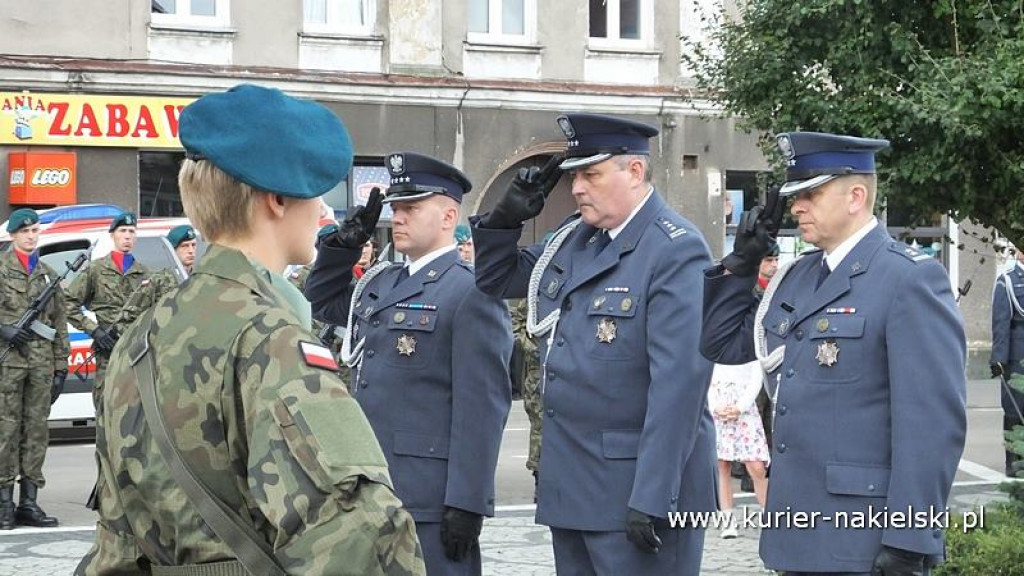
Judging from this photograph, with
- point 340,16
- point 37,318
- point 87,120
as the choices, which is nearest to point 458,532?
point 37,318

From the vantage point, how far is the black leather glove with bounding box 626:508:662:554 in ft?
17.5

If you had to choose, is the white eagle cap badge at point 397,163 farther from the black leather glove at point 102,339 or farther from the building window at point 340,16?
the building window at point 340,16

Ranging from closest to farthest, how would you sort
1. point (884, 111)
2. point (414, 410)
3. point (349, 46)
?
point (414, 410) < point (884, 111) < point (349, 46)

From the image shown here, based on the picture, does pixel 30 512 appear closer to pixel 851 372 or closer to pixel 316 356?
pixel 851 372

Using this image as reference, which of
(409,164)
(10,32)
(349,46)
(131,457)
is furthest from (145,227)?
(131,457)

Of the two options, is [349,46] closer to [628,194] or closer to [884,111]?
[884,111]

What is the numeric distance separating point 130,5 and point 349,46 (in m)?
3.20

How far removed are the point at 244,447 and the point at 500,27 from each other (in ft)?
75.3

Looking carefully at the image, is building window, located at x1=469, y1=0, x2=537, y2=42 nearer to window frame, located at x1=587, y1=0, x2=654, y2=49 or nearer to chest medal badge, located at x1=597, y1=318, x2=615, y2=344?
window frame, located at x1=587, y1=0, x2=654, y2=49

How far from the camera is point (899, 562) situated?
4801 millimetres

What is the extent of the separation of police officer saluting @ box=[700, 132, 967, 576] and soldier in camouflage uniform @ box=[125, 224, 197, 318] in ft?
26.0

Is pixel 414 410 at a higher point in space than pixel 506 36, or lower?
lower

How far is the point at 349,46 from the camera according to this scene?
2408 centimetres

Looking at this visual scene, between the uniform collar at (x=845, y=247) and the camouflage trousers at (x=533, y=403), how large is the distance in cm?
817
